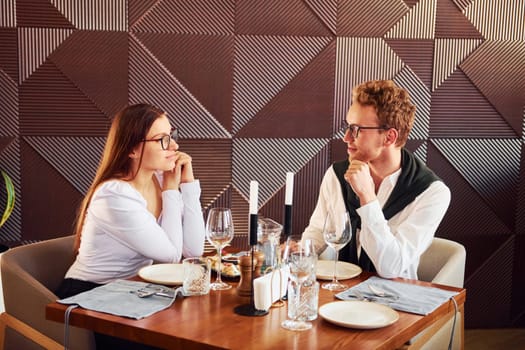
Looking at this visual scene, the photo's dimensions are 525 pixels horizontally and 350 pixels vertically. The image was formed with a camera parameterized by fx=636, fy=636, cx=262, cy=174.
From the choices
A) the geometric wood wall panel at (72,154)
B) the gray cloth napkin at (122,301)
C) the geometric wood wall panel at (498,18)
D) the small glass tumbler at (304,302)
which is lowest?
the gray cloth napkin at (122,301)

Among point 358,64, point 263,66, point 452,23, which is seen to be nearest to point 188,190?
point 263,66

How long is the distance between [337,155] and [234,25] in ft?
3.79

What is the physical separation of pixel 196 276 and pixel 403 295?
779 millimetres

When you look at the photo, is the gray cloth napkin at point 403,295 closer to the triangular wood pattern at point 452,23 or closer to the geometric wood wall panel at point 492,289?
the geometric wood wall panel at point 492,289

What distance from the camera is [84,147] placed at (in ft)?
14.0

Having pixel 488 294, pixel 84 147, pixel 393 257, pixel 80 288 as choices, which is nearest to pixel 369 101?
pixel 393 257

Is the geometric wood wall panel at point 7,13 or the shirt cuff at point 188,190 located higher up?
the geometric wood wall panel at point 7,13

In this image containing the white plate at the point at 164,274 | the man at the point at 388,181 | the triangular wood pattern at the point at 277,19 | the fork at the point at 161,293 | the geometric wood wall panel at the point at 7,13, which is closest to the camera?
the fork at the point at 161,293

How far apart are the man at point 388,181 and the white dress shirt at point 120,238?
841mm

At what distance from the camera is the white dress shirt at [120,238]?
2736 mm

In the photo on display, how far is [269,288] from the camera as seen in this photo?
2217mm

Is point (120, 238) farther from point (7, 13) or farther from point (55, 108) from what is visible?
point (7, 13)

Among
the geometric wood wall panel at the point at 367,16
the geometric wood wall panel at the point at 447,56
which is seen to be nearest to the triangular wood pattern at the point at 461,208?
the geometric wood wall panel at the point at 447,56

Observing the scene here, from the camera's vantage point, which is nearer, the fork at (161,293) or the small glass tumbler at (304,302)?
the small glass tumbler at (304,302)
